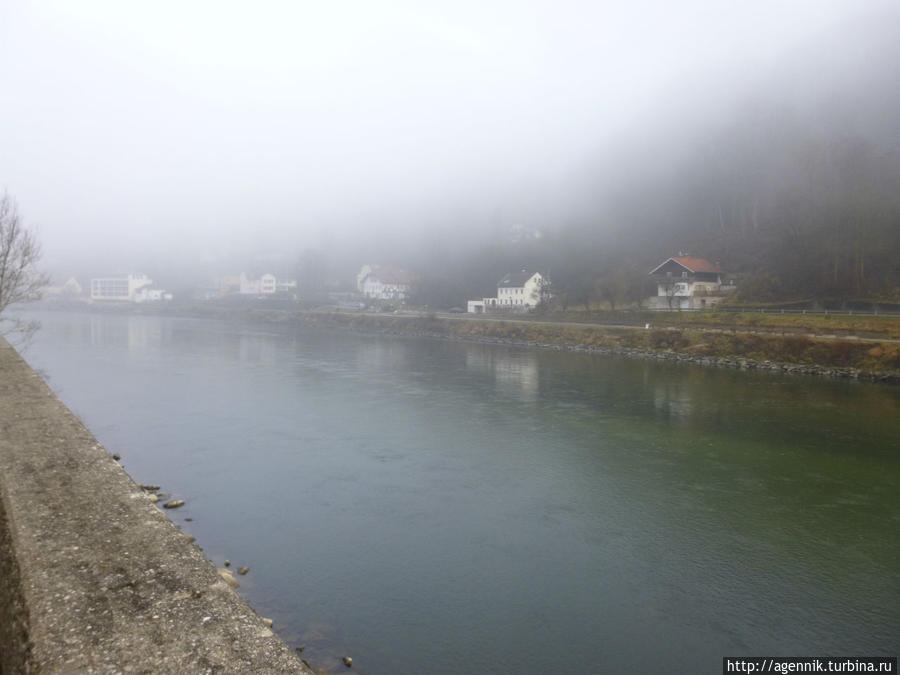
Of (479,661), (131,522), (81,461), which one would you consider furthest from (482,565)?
(81,461)

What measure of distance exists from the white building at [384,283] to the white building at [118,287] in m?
42.0

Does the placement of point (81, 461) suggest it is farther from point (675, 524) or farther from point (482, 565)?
point (675, 524)

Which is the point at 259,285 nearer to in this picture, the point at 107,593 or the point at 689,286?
the point at 689,286

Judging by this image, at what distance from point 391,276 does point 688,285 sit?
40.1 metres

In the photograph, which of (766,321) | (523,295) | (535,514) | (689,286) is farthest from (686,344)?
(535,514)

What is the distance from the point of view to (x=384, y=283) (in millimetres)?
71500

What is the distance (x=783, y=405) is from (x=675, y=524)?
466 inches

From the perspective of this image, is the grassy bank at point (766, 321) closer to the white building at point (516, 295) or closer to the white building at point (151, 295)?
the white building at point (516, 295)

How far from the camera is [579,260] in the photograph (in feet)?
199

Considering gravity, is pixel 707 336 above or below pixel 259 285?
below

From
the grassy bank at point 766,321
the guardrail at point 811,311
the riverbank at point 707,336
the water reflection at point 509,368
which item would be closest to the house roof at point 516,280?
the riverbank at point 707,336

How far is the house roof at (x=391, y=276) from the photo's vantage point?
7157cm

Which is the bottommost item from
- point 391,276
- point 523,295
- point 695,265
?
point 523,295

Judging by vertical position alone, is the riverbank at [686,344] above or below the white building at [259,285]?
below
